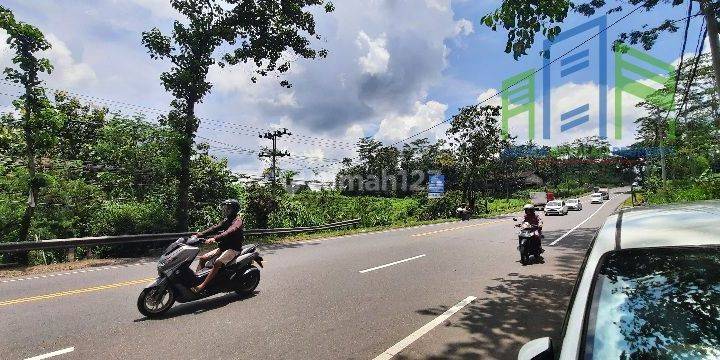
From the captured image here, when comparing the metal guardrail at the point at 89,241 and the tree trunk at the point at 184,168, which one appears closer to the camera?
the metal guardrail at the point at 89,241

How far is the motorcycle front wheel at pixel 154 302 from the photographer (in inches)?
249

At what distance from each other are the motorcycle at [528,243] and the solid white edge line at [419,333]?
4674 millimetres

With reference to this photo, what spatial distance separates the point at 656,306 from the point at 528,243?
33.1 ft

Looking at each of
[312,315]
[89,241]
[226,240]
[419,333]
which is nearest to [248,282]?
[226,240]

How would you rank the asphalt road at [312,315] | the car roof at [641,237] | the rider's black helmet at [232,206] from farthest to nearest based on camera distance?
the rider's black helmet at [232,206]
the asphalt road at [312,315]
the car roof at [641,237]

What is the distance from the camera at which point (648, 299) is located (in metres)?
1.88

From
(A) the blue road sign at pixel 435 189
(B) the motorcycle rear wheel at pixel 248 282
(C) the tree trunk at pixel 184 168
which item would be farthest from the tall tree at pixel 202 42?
(A) the blue road sign at pixel 435 189

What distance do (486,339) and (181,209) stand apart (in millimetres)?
16868

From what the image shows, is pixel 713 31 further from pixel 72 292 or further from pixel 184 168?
pixel 184 168

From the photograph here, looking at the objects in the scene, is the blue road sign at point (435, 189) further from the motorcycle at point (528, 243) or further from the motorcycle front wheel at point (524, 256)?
the motorcycle front wheel at point (524, 256)

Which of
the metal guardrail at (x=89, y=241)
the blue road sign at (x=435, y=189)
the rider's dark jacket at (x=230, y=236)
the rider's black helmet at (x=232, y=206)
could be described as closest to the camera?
the rider's dark jacket at (x=230, y=236)

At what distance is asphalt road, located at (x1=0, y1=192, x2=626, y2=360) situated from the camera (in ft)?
16.8

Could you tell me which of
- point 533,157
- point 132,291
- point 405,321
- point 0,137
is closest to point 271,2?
point 0,137

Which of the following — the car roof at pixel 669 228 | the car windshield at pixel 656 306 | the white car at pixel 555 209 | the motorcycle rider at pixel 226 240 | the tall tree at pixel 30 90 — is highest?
the tall tree at pixel 30 90
